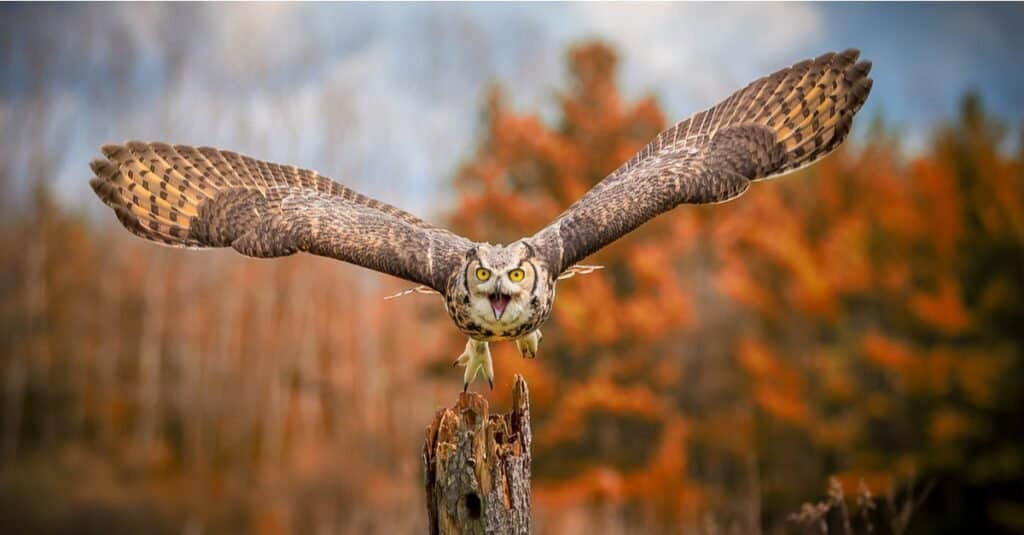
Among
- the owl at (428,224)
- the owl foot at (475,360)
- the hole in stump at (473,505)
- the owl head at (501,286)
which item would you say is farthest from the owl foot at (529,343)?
the hole in stump at (473,505)

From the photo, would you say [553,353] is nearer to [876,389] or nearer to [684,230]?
[684,230]

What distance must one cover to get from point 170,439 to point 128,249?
6.12 m

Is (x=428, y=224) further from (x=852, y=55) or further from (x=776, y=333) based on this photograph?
(x=776, y=333)

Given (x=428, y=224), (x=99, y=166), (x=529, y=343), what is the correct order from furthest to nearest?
(x=99, y=166), (x=428, y=224), (x=529, y=343)

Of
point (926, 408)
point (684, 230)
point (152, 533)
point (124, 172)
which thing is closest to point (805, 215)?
point (684, 230)

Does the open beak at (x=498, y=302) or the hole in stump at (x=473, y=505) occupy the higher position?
the open beak at (x=498, y=302)

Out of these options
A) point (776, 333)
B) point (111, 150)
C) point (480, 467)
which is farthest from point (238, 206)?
point (776, 333)

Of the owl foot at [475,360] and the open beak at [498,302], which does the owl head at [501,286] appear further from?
the owl foot at [475,360]

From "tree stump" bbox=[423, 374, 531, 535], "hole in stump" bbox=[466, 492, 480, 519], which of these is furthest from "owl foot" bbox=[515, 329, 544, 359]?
"hole in stump" bbox=[466, 492, 480, 519]

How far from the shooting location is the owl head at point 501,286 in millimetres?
4574

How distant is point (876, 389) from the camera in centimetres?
1952

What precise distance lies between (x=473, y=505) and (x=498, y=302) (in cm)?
108

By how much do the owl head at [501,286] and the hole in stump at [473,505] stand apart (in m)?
0.92

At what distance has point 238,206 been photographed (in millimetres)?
6438
